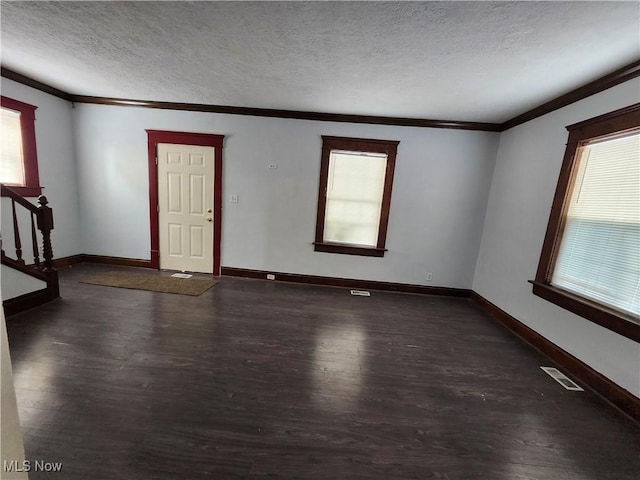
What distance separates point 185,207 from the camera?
416 centimetres

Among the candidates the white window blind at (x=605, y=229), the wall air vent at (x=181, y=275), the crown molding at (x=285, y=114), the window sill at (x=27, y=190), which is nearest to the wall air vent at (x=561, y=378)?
the white window blind at (x=605, y=229)

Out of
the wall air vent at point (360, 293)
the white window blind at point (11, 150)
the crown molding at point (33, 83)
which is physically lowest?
the wall air vent at point (360, 293)

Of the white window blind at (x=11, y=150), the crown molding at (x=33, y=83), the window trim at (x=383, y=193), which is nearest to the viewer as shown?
the crown molding at (x=33, y=83)

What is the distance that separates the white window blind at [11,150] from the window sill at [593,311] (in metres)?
6.42

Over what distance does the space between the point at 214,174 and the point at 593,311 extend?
4609mm

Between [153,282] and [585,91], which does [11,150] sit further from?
[585,91]

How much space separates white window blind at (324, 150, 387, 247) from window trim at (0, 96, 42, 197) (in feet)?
13.2

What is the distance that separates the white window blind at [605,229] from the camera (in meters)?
2.04

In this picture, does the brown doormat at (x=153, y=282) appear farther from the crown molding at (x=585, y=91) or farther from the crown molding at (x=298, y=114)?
the crown molding at (x=585, y=91)

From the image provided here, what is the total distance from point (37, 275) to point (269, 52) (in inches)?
131

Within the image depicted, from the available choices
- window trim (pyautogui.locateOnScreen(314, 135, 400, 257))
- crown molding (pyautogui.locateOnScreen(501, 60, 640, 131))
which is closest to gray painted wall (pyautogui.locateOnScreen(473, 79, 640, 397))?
crown molding (pyautogui.locateOnScreen(501, 60, 640, 131))

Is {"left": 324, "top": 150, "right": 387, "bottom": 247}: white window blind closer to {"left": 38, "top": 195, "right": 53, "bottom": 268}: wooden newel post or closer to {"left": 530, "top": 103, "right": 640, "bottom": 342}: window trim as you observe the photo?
{"left": 530, "top": 103, "right": 640, "bottom": 342}: window trim

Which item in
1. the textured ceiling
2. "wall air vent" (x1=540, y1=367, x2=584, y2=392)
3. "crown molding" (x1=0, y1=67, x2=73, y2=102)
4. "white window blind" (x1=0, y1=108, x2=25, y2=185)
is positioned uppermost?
the textured ceiling

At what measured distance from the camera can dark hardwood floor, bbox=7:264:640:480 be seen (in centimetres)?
140
